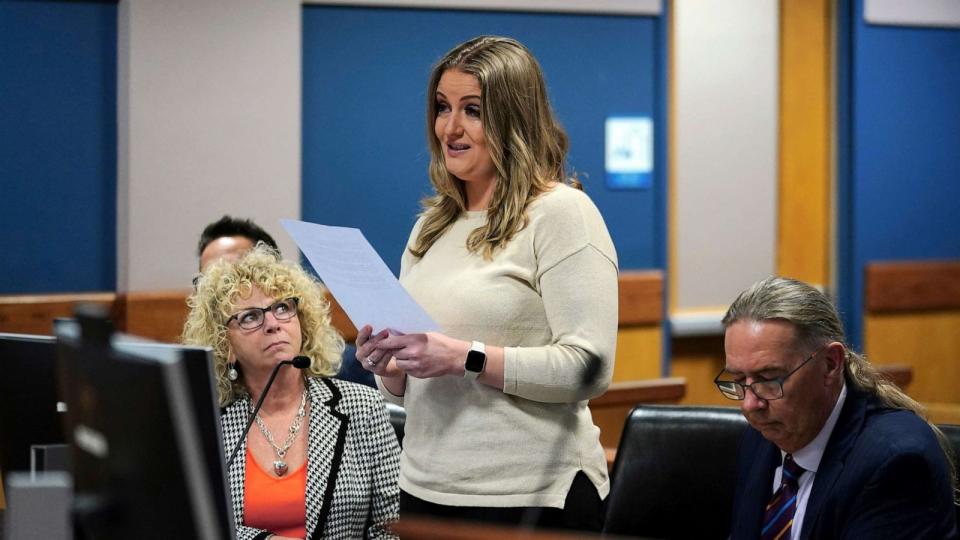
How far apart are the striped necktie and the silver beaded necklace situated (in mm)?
900

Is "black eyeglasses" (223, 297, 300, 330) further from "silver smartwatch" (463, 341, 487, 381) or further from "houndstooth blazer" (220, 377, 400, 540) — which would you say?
"silver smartwatch" (463, 341, 487, 381)

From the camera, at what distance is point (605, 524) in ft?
7.39

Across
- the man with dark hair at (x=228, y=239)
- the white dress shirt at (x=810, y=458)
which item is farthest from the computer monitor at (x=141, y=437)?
the man with dark hair at (x=228, y=239)

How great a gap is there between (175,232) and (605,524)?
261 cm

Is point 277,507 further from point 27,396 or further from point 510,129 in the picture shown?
point 510,129

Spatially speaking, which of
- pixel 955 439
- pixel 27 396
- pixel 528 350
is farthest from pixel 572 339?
pixel 27 396

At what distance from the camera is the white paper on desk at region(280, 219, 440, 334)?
1841mm

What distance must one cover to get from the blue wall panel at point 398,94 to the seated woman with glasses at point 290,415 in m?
2.23

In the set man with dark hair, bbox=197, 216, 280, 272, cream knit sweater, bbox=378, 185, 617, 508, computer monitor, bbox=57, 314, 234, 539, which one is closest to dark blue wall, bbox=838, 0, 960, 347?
man with dark hair, bbox=197, 216, 280, 272

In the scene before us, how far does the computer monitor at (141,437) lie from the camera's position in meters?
1.00

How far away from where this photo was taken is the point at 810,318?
5.99ft

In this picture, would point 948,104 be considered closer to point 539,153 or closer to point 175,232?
point 175,232

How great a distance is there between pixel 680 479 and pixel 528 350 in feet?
1.79

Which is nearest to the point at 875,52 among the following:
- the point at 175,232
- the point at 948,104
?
the point at 948,104
